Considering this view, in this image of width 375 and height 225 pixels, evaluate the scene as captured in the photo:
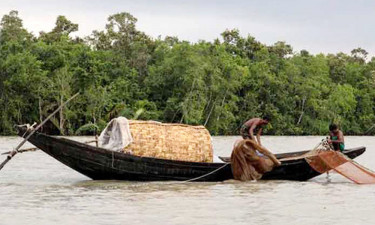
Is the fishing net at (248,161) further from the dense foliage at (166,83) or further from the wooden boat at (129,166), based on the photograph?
the dense foliage at (166,83)

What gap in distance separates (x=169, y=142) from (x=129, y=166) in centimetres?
104

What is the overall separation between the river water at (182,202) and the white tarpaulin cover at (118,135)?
2.52 feet

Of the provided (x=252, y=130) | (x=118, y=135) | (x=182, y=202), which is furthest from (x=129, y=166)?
(x=182, y=202)

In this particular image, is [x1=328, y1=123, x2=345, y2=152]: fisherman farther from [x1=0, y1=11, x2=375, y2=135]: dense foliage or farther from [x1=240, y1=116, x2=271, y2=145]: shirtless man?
[x1=0, y1=11, x2=375, y2=135]: dense foliage

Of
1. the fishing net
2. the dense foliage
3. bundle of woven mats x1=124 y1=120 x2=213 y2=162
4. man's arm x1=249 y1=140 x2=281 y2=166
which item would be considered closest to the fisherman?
man's arm x1=249 y1=140 x2=281 y2=166

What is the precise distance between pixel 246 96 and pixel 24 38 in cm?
1896

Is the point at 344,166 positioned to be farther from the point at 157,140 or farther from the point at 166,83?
the point at 166,83

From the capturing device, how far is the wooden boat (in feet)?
46.1

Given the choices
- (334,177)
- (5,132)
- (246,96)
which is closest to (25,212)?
(334,177)

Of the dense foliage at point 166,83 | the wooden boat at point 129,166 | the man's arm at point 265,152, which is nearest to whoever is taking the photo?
the wooden boat at point 129,166

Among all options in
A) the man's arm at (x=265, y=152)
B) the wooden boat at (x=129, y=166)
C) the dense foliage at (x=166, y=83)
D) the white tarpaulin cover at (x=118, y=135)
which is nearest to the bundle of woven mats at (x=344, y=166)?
the wooden boat at (x=129, y=166)

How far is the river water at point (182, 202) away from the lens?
9.95 m

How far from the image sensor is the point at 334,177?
54.8ft

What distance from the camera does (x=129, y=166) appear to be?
1430cm
